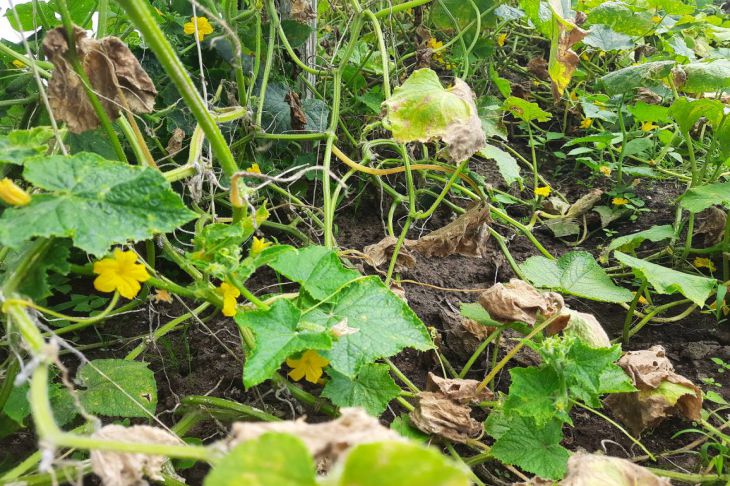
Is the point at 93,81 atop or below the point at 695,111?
atop

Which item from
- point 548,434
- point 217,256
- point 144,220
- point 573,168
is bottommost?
point 573,168

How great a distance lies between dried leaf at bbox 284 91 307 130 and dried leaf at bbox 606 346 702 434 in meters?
1.09

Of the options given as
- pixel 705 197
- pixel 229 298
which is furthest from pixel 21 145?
pixel 705 197

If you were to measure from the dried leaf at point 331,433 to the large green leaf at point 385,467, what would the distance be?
5 cm

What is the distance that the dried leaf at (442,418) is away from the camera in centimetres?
110

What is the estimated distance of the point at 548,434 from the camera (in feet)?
3.35

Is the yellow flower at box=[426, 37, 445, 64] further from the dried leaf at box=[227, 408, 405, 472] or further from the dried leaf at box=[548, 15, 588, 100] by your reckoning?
the dried leaf at box=[227, 408, 405, 472]

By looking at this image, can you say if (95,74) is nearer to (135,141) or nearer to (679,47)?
(135,141)

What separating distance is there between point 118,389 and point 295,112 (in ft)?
3.18

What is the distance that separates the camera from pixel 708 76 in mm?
1690

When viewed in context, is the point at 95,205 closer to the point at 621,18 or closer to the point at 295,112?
the point at 295,112

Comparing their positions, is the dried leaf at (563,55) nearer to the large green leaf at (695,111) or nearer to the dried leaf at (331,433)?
the large green leaf at (695,111)

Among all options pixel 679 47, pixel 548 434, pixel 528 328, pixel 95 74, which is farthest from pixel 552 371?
pixel 679 47

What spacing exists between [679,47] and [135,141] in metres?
2.24
